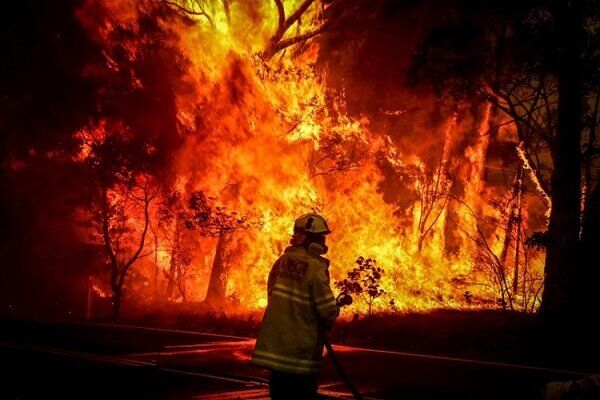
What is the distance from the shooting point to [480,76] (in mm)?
13469

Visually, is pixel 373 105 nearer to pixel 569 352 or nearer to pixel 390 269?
pixel 390 269

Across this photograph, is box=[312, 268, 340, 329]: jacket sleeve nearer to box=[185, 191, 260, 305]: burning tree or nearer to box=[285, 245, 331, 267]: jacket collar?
box=[285, 245, 331, 267]: jacket collar

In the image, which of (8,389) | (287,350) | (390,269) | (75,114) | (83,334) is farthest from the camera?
(75,114)

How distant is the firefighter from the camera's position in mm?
4234

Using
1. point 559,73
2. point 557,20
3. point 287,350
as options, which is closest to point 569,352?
point 559,73

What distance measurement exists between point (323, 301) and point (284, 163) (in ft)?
40.9

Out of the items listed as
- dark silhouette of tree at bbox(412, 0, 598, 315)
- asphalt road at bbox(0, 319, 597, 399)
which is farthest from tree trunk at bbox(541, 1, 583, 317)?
asphalt road at bbox(0, 319, 597, 399)

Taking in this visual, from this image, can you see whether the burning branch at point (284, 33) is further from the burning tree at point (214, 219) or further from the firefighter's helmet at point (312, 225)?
the firefighter's helmet at point (312, 225)

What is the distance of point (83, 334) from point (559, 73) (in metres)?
10.3

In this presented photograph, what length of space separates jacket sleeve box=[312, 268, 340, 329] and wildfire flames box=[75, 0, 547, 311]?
10.7 metres

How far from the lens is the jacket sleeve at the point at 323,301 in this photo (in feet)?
14.0

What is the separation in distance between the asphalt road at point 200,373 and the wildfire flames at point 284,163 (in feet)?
20.8

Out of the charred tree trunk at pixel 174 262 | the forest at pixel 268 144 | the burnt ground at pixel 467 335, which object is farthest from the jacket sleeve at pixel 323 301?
the charred tree trunk at pixel 174 262

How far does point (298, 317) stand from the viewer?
14.0 ft
